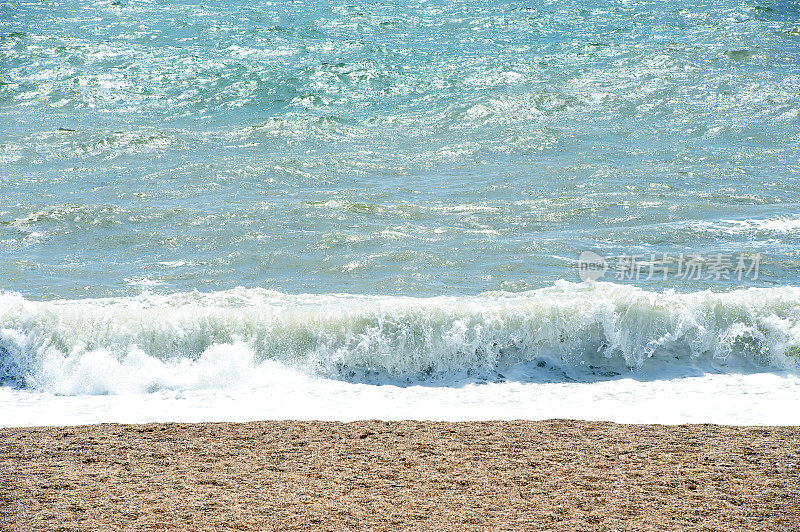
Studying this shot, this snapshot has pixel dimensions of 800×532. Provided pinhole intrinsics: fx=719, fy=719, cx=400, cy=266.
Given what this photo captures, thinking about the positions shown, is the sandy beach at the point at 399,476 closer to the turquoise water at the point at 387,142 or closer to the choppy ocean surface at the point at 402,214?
the choppy ocean surface at the point at 402,214

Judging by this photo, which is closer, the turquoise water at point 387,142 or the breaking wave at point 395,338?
the breaking wave at point 395,338

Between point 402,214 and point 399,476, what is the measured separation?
6.14m

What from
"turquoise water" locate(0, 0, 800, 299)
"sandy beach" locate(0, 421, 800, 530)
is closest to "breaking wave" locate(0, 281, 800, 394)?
"turquoise water" locate(0, 0, 800, 299)

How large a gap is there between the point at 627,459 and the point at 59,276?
6833 millimetres

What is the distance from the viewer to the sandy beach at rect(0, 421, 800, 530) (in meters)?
4.20

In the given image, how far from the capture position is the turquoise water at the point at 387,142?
9.14 m

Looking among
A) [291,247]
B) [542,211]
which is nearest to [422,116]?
[542,211]

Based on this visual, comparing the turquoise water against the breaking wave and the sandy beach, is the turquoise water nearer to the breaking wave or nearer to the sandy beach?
the breaking wave

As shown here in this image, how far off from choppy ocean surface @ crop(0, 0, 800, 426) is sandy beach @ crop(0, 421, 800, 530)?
618 mm

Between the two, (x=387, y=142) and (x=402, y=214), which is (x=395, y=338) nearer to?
(x=402, y=214)

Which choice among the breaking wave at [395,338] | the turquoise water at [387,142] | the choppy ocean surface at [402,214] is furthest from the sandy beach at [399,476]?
the turquoise water at [387,142]

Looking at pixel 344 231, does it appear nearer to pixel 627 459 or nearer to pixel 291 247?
pixel 291 247

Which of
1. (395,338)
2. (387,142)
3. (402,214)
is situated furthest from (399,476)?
(387,142)

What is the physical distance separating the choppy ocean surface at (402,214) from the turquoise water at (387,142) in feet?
0.24
